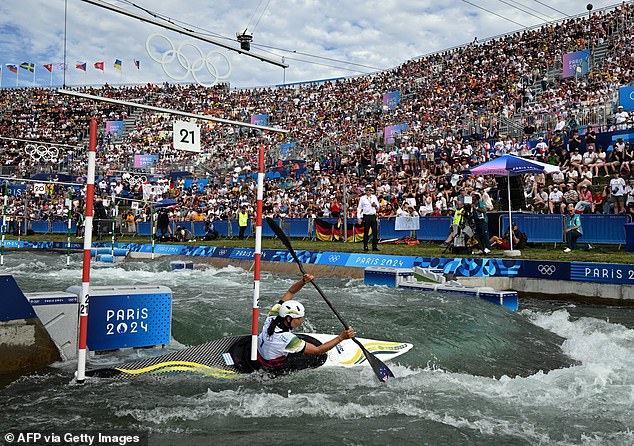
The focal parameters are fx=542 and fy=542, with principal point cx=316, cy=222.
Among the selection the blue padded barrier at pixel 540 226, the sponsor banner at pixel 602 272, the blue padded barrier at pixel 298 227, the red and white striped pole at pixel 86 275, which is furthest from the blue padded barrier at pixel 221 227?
the red and white striped pole at pixel 86 275

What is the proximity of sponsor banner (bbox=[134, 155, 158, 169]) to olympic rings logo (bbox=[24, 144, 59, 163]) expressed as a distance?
313cm

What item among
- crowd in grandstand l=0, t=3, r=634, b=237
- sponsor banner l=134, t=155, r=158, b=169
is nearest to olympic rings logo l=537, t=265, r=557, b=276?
crowd in grandstand l=0, t=3, r=634, b=237

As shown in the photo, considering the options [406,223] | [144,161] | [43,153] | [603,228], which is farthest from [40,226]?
[603,228]

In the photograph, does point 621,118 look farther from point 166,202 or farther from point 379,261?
point 166,202

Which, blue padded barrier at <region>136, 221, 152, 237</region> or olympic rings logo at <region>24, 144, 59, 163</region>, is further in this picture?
blue padded barrier at <region>136, 221, 152, 237</region>

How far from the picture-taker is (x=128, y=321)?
662 cm

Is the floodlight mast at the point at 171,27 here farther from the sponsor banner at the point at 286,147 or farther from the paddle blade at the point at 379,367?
the sponsor banner at the point at 286,147

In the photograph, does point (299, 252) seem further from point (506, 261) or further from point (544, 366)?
point (544, 366)

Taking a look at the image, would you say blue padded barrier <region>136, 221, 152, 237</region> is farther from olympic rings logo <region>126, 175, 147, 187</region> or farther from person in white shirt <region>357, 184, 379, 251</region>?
person in white shirt <region>357, 184, 379, 251</region>

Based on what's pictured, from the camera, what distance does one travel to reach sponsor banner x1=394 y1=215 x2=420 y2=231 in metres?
18.7

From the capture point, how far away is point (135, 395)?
5.35m

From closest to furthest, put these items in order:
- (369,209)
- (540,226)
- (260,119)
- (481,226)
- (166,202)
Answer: (481,226) → (540,226) → (369,209) → (166,202) → (260,119)

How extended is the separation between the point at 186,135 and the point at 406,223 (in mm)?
10764
